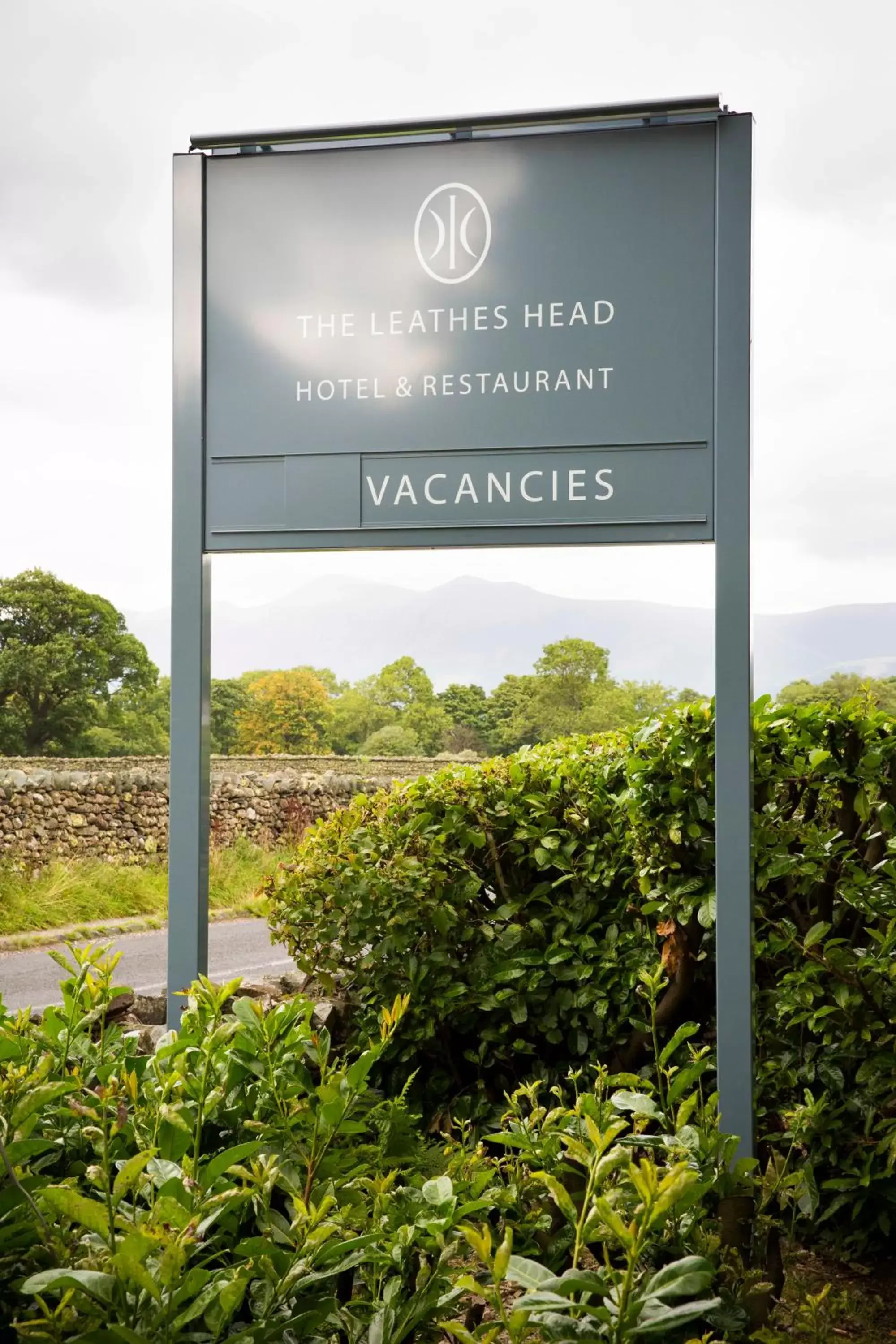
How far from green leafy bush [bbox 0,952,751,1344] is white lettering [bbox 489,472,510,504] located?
1446 mm

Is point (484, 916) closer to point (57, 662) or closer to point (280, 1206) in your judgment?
point (280, 1206)

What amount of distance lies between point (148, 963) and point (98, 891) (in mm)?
1411

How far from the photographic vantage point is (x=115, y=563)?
50.5m

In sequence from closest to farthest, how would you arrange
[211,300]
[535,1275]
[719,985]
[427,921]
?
[535,1275], [719,985], [211,300], [427,921]

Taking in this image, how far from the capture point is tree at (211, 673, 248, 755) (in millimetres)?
43250

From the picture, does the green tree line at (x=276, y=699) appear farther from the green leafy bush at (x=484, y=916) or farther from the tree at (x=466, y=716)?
the green leafy bush at (x=484, y=916)

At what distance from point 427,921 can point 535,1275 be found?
7.12 feet

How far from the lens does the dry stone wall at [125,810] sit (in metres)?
13.2

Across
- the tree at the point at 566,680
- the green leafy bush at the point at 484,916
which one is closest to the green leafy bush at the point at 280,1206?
the green leafy bush at the point at 484,916

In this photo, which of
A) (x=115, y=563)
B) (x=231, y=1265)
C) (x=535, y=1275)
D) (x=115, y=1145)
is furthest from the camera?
(x=115, y=563)

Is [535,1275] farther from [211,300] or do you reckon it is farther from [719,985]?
[211,300]

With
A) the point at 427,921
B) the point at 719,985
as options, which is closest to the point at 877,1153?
the point at 719,985

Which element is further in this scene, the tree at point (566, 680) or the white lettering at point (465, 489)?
the tree at point (566, 680)

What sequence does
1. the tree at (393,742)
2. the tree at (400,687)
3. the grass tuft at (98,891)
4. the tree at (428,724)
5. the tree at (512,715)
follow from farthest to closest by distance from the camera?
1. the tree at (400,687)
2. the tree at (512,715)
3. the tree at (428,724)
4. the tree at (393,742)
5. the grass tuft at (98,891)
